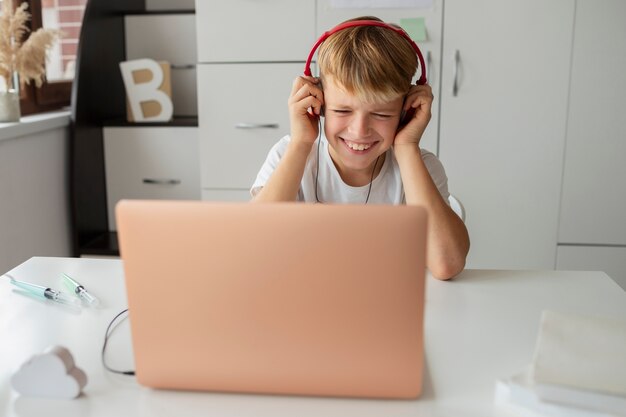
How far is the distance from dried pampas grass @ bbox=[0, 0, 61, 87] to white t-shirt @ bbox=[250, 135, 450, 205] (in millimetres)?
1323

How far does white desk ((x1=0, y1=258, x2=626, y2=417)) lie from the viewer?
0.71 m

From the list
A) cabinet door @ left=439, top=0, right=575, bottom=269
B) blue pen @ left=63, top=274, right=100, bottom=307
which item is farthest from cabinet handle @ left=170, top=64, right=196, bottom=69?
blue pen @ left=63, top=274, right=100, bottom=307

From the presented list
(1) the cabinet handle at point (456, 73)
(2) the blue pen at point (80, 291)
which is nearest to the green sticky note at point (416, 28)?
(1) the cabinet handle at point (456, 73)

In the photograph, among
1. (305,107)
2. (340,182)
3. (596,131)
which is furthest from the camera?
(596,131)

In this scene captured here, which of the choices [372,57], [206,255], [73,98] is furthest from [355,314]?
[73,98]

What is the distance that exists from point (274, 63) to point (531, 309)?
168 cm

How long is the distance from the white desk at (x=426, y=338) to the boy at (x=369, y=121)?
113mm

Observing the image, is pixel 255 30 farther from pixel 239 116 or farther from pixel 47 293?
pixel 47 293

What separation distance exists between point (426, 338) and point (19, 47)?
2.03 m

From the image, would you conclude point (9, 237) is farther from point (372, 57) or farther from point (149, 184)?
point (372, 57)

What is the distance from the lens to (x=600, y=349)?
78 cm

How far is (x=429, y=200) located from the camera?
3.97 ft

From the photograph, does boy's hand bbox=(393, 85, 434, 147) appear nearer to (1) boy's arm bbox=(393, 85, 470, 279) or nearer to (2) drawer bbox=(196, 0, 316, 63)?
(1) boy's arm bbox=(393, 85, 470, 279)

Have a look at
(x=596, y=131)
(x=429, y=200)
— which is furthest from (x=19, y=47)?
(x=596, y=131)
